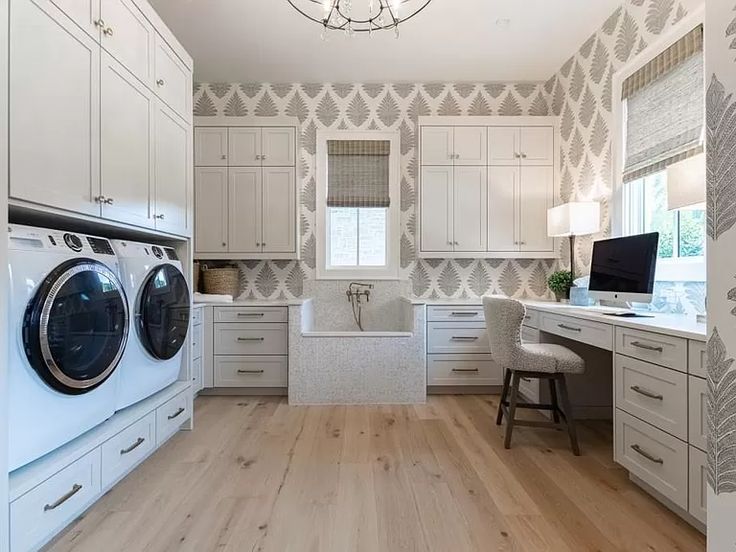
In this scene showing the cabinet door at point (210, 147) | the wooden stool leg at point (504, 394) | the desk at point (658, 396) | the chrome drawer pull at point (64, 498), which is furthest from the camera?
the cabinet door at point (210, 147)

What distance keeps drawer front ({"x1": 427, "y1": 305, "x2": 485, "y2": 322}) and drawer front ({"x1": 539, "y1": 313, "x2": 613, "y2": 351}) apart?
653 millimetres

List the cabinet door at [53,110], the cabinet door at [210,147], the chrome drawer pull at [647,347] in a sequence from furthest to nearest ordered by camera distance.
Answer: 1. the cabinet door at [210,147]
2. the chrome drawer pull at [647,347]
3. the cabinet door at [53,110]

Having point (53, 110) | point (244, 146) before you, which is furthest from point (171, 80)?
point (244, 146)

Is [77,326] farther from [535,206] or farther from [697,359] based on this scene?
[535,206]

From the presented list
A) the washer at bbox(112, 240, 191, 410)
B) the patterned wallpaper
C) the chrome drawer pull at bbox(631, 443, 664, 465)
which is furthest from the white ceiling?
the chrome drawer pull at bbox(631, 443, 664, 465)

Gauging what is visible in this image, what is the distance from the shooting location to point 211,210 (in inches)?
141

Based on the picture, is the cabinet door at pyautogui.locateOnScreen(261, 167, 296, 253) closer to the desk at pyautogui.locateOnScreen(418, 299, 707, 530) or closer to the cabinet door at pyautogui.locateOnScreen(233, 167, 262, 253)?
the cabinet door at pyautogui.locateOnScreen(233, 167, 262, 253)

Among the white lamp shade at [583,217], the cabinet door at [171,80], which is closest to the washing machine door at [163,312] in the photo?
the cabinet door at [171,80]

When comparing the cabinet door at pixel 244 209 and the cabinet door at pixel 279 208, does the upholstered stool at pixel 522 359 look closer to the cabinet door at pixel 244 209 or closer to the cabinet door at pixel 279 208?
the cabinet door at pixel 279 208

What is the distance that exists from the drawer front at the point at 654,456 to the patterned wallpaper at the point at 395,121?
2.07 meters

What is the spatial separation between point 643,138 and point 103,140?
10.0ft

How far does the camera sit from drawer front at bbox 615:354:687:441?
1573 mm

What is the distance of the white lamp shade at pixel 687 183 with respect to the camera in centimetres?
168

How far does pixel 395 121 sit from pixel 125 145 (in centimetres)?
260
